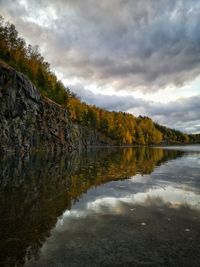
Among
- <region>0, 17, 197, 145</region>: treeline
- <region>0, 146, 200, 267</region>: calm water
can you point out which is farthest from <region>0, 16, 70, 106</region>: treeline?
<region>0, 146, 200, 267</region>: calm water

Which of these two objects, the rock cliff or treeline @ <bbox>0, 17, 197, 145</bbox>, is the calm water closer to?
the rock cliff

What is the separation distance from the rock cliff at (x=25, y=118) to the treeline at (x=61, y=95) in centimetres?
1103

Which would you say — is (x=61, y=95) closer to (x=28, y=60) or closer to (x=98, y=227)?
(x=28, y=60)

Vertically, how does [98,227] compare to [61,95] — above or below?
below

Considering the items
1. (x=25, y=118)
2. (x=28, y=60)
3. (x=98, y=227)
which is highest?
(x=28, y=60)

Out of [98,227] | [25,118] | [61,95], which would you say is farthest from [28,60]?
[98,227]

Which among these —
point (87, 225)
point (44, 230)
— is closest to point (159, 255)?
point (87, 225)

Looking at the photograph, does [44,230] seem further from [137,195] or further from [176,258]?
[137,195]

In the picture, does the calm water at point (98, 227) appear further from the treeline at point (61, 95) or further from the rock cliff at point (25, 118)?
the treeline at point (61, 95)

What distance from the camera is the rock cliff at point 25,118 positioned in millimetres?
40844

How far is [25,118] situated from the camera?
46969 millimetres

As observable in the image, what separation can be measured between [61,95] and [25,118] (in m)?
37.9

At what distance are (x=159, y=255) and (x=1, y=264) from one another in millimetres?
3590

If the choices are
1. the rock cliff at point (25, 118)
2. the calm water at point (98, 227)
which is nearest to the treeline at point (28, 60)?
the rock cliff at point (25, 118)
